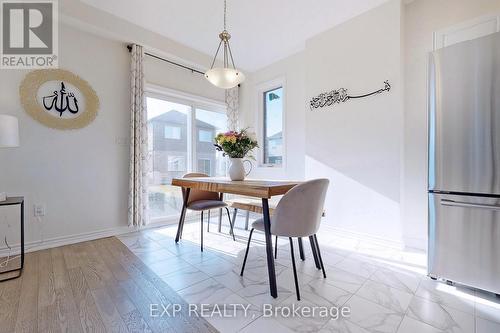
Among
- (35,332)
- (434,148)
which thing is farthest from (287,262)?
(35,332)

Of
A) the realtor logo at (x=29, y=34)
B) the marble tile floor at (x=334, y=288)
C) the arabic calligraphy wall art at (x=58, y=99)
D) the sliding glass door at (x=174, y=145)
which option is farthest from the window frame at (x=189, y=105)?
the marble tile floor at (x=334, y=288)

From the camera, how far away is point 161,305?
4.80 feet

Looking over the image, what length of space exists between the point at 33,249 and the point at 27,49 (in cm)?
216

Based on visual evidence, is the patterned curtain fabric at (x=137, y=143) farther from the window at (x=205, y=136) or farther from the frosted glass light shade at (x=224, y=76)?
the frosted glass light shade at (x=224, y=76)

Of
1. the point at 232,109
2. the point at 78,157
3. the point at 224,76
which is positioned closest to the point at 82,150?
the point at 78,157

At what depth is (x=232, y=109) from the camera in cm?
413

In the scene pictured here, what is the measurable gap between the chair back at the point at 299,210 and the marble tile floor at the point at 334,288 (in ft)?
1.57

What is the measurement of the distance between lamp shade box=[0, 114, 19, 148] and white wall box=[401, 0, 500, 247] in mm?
3787

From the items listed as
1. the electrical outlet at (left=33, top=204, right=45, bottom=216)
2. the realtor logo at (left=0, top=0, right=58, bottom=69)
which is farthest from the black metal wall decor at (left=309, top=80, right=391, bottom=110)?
the electrical outlet at (left=33, top=204, right=45, bottom=216)

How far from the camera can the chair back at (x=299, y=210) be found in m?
1.46

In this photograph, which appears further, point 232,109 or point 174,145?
point 232,109

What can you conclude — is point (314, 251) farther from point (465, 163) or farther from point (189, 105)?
point (189, 105)

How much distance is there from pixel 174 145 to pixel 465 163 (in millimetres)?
3390

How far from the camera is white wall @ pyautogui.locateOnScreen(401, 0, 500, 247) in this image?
7.55 ft
